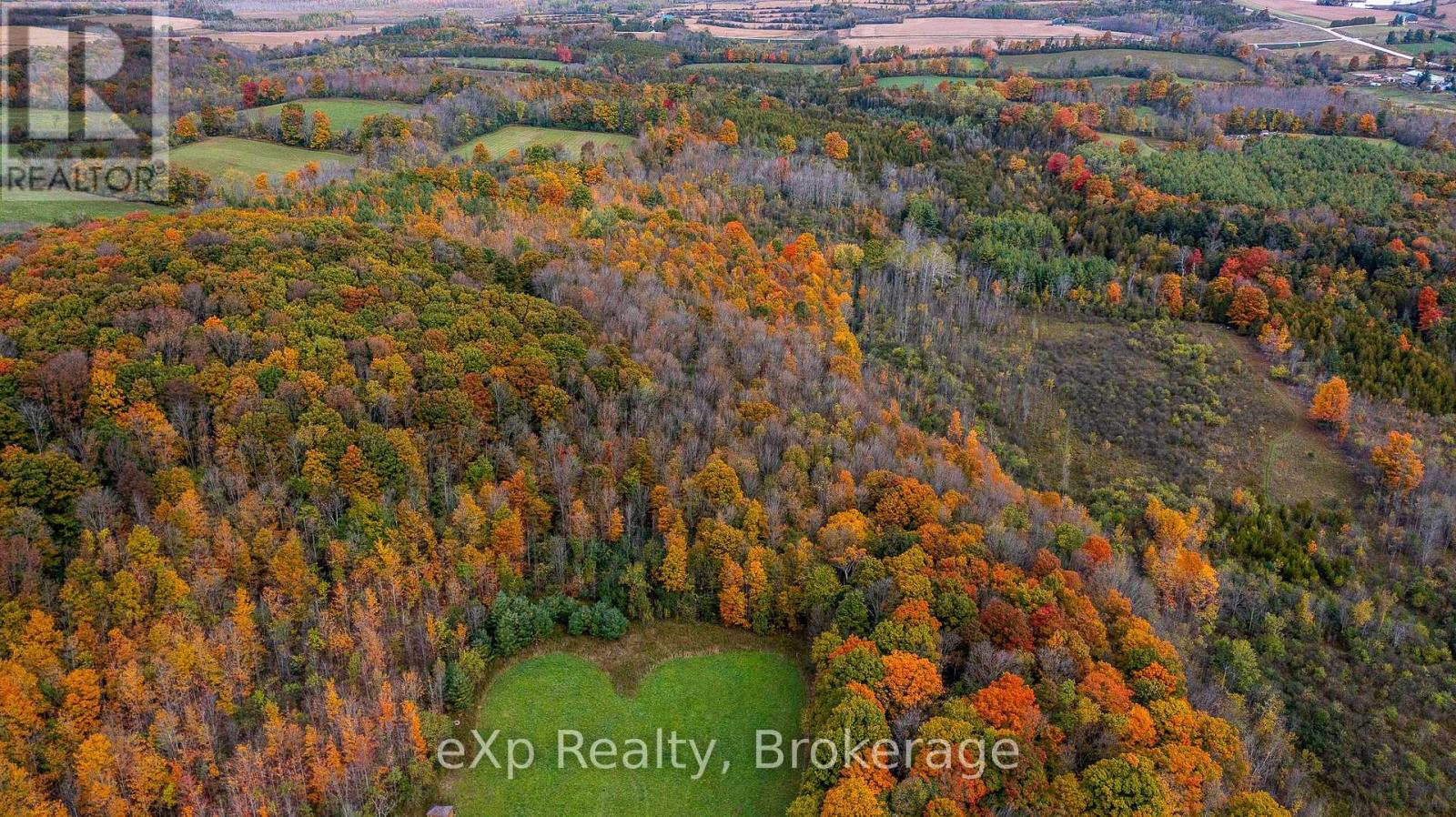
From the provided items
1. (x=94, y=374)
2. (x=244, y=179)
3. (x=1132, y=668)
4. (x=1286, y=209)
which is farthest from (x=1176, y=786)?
(x=244, y=179)

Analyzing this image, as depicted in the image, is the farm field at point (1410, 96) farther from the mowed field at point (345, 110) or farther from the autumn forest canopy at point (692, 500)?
the mowed field at point (345, 110)

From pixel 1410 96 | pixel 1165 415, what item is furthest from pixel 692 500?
pixel 1410 96

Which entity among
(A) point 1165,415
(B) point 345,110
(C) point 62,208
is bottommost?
(A) point 1165,415

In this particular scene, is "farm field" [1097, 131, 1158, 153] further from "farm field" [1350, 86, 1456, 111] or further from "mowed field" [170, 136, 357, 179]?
"mowed field" [170, 136, 357, 179]

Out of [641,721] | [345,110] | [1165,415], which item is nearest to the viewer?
[641,721]

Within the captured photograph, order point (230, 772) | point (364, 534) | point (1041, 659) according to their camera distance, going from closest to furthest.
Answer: point (230, 772), point (1041, 659), point (364, 534)

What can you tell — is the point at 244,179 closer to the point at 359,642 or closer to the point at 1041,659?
the point at 359,642

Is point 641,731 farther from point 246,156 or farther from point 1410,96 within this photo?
point 1410,96
